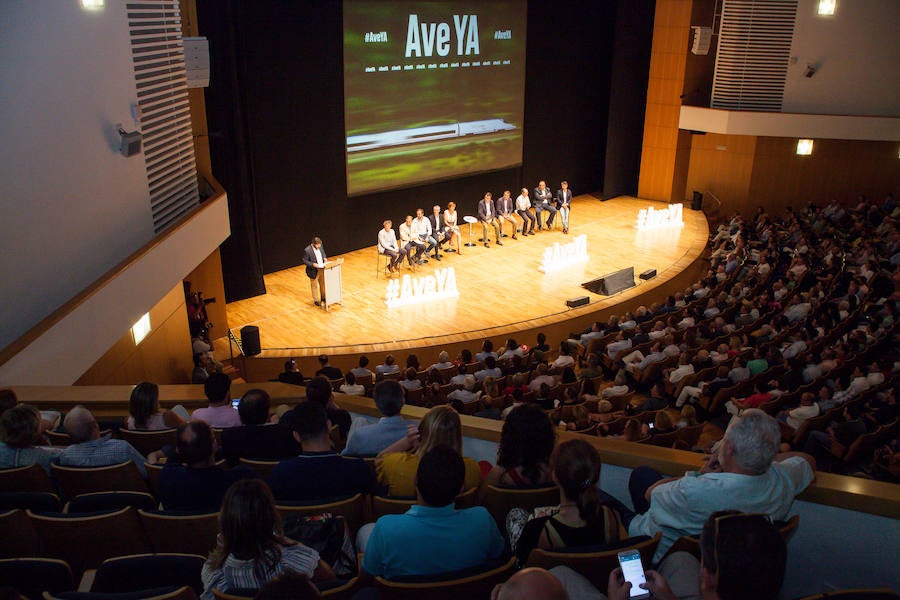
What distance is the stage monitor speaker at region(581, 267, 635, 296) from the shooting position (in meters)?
12.1

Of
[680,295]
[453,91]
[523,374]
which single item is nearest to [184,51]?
[523,374]

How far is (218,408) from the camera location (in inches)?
175

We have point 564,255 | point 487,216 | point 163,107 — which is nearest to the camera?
point 163,107

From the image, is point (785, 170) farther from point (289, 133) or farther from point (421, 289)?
point (289, 133)

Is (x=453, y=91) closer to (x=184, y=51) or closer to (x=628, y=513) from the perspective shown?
(x=184, y=51)

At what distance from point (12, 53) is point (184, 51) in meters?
3.65

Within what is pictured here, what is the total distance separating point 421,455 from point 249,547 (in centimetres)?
100

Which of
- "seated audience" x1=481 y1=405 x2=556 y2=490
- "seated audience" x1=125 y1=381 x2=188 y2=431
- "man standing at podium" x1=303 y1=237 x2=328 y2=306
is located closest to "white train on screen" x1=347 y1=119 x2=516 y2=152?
"man standing at podium" x1=303 y1=237 x2=328 y2=306

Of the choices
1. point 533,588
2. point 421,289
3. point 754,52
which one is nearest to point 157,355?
point 421,289

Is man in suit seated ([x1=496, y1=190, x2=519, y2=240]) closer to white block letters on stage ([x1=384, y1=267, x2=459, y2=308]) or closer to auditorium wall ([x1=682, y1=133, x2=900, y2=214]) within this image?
white block letters on stage ([x1=384, y1=267, x2=459, y2=308])

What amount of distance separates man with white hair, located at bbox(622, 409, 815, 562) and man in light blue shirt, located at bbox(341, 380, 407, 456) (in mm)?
1435

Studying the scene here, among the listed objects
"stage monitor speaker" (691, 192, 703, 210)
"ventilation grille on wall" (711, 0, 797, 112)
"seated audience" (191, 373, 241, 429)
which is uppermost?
"ventilation grille on wall" (711, 0, 797, 112)

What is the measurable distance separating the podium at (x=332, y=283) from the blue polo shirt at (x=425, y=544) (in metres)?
8.66

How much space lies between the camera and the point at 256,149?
12.3m
